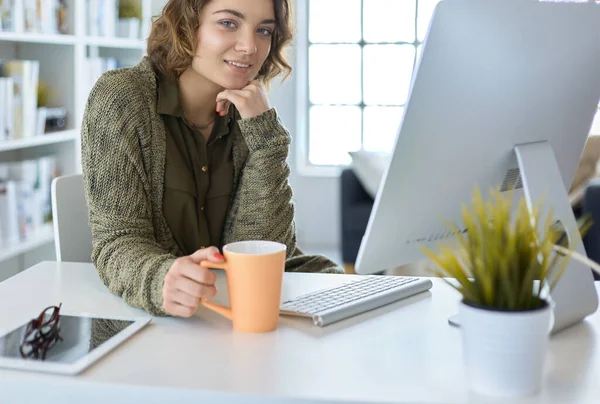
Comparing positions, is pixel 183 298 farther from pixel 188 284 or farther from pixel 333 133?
pixel 333 133

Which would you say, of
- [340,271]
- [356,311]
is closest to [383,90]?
[340,271]

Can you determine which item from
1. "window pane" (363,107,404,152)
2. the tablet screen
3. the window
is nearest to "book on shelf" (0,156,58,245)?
the tablet screen

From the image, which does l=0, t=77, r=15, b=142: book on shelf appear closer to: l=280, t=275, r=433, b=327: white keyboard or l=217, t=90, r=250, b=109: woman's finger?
l=217, t=90, r=250, b=109: woman's finger

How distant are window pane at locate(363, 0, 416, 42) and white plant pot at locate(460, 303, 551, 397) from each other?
14.4ft

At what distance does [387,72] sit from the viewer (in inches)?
201

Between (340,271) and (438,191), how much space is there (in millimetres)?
665

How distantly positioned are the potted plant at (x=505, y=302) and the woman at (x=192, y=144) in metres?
0.61

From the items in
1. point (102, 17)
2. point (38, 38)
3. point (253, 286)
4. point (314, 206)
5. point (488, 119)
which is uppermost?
point (102, 17)

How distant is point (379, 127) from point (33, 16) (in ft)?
8.91

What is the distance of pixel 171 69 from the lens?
1.62 metres

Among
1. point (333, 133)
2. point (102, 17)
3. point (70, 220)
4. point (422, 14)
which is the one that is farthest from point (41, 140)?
point (422, 14)

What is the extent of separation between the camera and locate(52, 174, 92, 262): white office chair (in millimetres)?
1569

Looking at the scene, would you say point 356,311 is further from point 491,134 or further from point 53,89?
point 53,89

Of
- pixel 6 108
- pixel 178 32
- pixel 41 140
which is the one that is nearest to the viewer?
pixel 178 32
